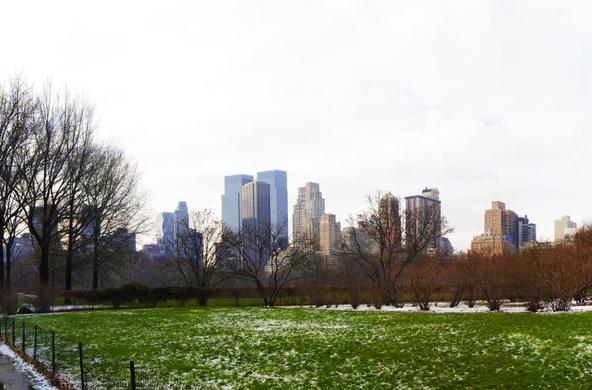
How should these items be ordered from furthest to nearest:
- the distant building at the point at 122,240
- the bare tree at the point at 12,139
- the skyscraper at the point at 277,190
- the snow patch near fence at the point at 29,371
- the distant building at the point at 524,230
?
1. the skyscraper at the point at 277,190
2. the distant building at the point at 524,230
3. the distant building at the point at 122,240
4. the bare tree at the point at 12,139
5. the snow patch near fence at the point at 29,371

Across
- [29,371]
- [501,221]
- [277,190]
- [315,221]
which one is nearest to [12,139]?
[29,371]

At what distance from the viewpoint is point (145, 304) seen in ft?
121

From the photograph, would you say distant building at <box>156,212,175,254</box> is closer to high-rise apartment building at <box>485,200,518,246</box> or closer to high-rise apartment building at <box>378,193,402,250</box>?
high-rise apartment building at <box>378,193,402,250</box>

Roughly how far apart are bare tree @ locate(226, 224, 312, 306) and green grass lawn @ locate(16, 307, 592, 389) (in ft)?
60.2

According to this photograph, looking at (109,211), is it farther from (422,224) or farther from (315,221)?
(315,221)

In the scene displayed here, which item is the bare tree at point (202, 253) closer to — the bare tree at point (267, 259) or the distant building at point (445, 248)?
the bare tree at point (267, 259)

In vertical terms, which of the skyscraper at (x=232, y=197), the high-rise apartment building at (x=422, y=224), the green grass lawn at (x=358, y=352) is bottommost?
the green grass lawn at (x=358, y=352)

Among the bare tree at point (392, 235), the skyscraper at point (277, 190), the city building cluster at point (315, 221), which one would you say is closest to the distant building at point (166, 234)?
the city building cluster at point (315, 221)

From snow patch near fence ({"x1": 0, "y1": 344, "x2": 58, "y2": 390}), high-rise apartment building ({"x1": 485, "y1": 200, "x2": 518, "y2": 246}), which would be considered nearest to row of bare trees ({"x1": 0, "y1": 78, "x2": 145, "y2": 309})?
snow patch near fence ({"x1": 0, "y1": 344, "x2": 58, "y2": 390})

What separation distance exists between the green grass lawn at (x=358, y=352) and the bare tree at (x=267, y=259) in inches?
722

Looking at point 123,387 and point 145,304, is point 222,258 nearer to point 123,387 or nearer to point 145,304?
point 145,304

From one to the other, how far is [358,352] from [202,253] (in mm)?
36310

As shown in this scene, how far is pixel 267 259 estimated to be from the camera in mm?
46000

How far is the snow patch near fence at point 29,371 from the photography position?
11.0m
